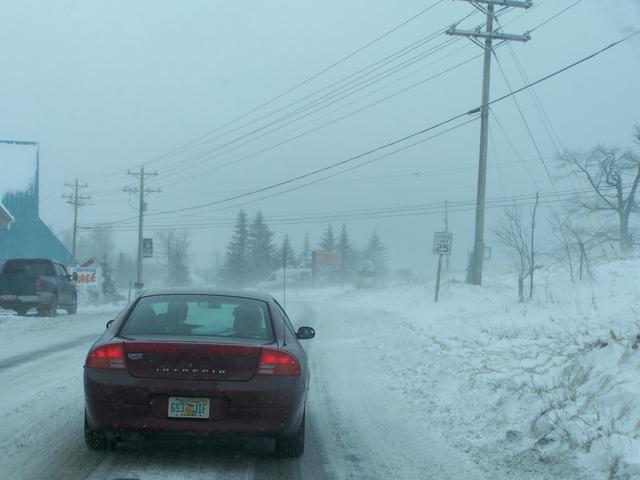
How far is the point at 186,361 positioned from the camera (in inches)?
226

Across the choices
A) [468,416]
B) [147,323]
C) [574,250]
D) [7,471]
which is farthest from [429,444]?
[574,250]

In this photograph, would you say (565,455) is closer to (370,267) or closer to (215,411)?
(215,411)

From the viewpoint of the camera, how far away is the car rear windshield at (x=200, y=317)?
6371mm

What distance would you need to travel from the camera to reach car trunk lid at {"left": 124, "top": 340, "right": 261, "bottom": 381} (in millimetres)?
A: 5730

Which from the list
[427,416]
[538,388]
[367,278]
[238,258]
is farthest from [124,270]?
[538,388]

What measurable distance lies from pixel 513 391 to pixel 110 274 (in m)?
47.7

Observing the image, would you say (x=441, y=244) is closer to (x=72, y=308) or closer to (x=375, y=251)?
(x=72, y=308)

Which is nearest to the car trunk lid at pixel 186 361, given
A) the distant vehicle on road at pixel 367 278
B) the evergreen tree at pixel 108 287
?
the evergreen tree at pixel 108 287

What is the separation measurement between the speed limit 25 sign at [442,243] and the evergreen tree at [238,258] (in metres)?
48.2

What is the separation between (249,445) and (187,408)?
1.19 meters

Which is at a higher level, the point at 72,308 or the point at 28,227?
the point at 28,227

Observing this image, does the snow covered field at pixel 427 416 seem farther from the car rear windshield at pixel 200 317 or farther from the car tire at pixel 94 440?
the car rear windshield at pixel 200 317

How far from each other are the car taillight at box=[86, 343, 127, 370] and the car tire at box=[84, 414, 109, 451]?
61 centimetres

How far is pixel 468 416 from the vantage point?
7.84 m
